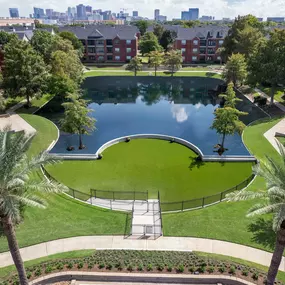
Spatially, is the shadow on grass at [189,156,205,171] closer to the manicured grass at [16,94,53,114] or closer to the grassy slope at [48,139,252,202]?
the grassy slope at [48,139,252,202]

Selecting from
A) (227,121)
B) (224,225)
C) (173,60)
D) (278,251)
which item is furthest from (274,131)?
(173,60)

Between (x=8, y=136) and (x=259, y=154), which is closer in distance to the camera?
(x=8, y=136)

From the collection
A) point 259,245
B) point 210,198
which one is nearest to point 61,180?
point 210,198

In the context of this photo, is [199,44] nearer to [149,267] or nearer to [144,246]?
[144,246]

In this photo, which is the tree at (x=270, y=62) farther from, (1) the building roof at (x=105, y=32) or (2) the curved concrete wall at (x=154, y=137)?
(1) the building roof at (x=105, y=32)

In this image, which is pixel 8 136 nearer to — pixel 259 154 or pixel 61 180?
pixel 61 180

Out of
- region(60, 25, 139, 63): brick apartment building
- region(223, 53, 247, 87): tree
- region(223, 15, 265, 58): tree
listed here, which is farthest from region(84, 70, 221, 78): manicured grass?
region(60, 25, 139, 63): brick apartment building

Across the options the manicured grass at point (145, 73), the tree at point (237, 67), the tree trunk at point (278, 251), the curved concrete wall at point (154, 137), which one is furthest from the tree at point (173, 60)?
the tree trunk at point (278, 251)
